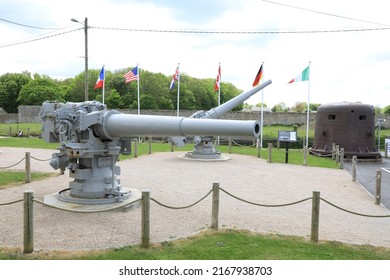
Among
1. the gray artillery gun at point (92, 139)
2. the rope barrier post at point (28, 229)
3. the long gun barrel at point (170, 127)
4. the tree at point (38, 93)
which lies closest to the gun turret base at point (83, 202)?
the gray artillery gun at point (92, 139)

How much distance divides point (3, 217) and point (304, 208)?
5.94 metres

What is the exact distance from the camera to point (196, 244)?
5.88 metres

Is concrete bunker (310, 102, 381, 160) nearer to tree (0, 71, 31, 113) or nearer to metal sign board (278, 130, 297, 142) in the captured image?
metal sign board (278, 130, 297, 142)

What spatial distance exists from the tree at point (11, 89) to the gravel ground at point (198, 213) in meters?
52.5

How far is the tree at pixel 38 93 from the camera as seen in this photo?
56.4m

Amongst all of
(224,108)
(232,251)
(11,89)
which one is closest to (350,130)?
(224,108)

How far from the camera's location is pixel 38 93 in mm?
56281

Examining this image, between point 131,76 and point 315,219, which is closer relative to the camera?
point 315,219

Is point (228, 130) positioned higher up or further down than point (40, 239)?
higher up

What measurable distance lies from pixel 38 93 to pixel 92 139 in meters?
52.9

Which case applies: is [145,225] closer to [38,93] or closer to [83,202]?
[83,202]
